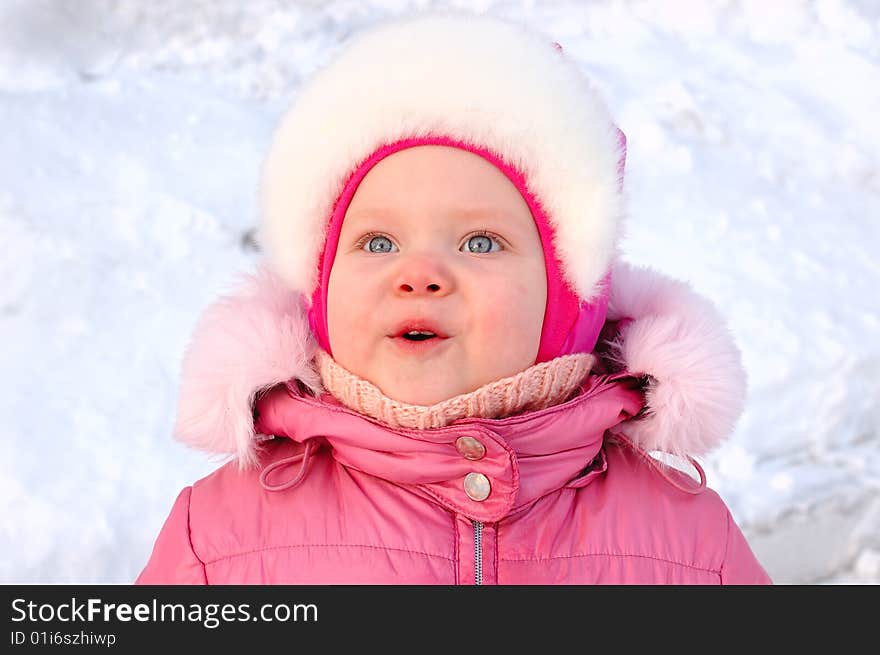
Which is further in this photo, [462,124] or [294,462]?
[294,462]

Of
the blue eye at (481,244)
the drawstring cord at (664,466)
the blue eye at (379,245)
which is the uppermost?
the blue eye at (379,245)

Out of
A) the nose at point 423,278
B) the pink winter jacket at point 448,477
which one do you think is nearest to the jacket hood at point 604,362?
the pink winter jacket at point 448,477

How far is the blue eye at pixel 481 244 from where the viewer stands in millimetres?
1449

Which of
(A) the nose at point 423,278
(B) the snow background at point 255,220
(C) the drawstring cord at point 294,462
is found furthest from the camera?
(B) the snow background at point 255,220

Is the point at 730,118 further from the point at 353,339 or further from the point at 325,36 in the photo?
the point at 353,339

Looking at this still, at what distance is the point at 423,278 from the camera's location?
138 centimetres

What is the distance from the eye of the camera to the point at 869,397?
2719 millimetres

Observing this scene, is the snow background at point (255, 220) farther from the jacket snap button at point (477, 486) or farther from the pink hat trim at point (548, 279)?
the jacket snap button at point (477, 486)

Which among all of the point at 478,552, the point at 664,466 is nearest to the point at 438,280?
the point at 478,552

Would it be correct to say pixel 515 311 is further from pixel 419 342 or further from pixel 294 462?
pixel 294 462

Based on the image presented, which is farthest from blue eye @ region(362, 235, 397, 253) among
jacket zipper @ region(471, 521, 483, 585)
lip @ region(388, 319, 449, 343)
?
jacket zipper @ region(471, 521, 483, 585)

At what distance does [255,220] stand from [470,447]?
0.89m

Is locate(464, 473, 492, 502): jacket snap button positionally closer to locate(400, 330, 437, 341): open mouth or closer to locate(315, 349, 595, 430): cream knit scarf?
locate(315, 349, 595, 430): cream knit scarf

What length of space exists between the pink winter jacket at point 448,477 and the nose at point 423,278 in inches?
7.0
